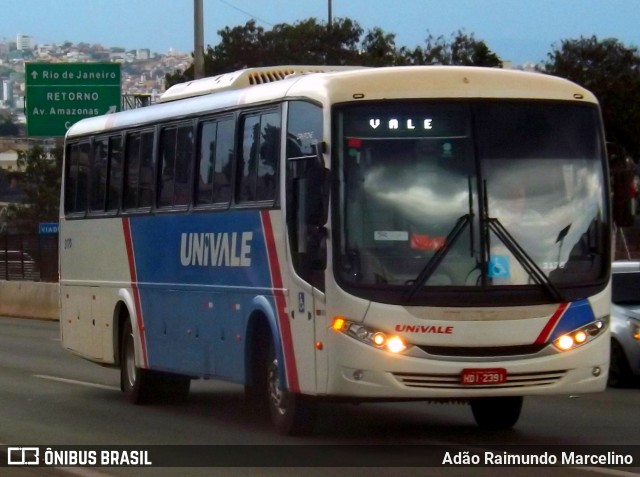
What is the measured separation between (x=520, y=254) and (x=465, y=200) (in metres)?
0.59

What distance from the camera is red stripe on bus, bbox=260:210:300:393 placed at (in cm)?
1218

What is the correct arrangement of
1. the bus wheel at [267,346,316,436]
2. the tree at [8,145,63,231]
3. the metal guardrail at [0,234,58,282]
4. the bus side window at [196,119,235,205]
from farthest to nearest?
the tree at [8,145,63,231]
the metal guardrail at [0,234,58,282]
the bus side window at [196,119,235,205]
the bus wheel at [267,346,316,436]

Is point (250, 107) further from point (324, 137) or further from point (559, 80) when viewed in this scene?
point (559, 80)

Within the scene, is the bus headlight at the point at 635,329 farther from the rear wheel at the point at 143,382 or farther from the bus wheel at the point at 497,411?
the rear wheel at the point at 143,382

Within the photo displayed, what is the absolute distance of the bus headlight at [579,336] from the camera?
38.2 feet

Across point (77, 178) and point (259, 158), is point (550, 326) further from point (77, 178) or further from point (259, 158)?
point (77, 178)

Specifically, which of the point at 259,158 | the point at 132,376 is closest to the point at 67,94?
the point at 132,376

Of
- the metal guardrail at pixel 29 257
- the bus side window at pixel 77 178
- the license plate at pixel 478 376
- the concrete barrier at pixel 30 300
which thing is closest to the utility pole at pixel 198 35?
the concrete barrier at pixel 30 300

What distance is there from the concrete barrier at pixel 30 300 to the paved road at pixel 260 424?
15.2 m

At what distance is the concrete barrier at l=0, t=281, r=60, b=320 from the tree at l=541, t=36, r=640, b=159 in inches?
1212

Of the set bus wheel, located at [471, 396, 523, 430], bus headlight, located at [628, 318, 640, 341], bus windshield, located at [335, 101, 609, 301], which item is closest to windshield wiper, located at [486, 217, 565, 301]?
bus windshield, located at [335, 101, 609, 301]

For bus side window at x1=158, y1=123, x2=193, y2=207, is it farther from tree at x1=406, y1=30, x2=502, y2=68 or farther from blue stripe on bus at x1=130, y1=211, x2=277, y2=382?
tree at x1=406, y1=30, x2=502, y2=68

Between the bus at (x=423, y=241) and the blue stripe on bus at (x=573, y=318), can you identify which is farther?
the blue stripe on bus at (x=573, y=318)

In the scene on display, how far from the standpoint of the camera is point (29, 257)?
40.3 m
